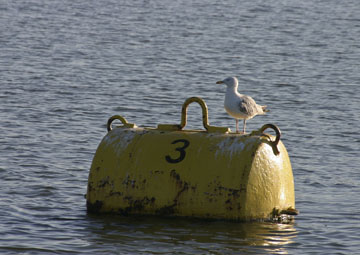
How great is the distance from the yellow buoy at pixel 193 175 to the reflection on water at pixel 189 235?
113 millimetres

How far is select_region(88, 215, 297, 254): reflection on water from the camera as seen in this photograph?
838cm

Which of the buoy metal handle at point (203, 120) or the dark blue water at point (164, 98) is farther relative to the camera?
the buoy metal handle at point (203, 120)

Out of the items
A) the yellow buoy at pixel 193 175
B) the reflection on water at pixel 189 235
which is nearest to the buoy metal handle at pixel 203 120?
the yellow buoy at pixel 193 175

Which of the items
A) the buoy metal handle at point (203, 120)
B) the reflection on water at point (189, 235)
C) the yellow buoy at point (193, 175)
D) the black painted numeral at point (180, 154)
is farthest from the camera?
the buoy metal handle at point (203, 120)

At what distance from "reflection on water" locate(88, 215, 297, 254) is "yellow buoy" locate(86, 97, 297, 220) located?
11 cm

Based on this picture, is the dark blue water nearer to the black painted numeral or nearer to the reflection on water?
the reflection on water

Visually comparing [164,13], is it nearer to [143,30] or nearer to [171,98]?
[143,30]

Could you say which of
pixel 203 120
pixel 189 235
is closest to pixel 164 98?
pixel 203 120

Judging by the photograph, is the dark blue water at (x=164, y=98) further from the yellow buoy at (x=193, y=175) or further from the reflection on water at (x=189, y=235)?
the yellow buoy at (x=193, y=175)

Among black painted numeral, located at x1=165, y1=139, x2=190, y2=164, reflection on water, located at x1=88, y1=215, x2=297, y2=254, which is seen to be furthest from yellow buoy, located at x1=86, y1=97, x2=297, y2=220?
reflection on water, located at x1=88, y1=215, x2=297, y2=254

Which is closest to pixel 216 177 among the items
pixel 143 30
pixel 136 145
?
pixel 136 145

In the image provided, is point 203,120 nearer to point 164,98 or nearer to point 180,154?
point 180,154

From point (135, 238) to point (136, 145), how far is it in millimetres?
1002

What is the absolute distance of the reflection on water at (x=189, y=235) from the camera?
838 centimetres
